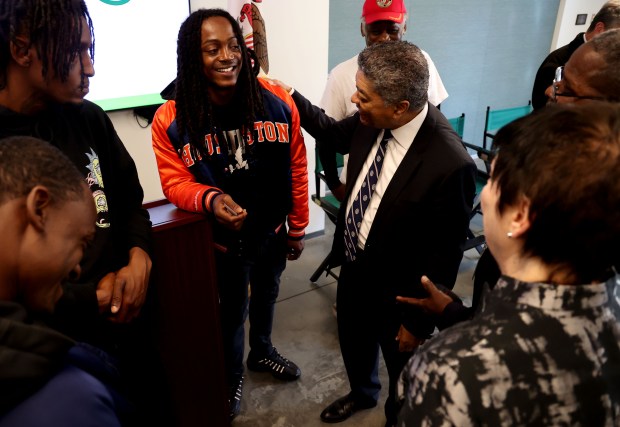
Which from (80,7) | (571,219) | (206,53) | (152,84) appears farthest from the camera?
(152,84)

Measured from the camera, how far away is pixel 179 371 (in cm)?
165

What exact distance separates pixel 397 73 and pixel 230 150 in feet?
2.20

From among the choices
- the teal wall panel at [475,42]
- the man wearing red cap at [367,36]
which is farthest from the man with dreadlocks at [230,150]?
the teal wall panel at [475,42]

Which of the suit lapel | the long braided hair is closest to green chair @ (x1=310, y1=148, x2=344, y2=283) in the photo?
the suit lapel

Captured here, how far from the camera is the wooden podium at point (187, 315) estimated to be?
1455mm

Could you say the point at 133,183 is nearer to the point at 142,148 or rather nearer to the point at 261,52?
the point at 261,52

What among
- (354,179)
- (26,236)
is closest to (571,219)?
(26,236)

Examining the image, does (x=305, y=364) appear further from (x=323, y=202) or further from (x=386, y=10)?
(x=386, y=10)

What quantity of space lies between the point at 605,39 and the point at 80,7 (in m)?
1.31

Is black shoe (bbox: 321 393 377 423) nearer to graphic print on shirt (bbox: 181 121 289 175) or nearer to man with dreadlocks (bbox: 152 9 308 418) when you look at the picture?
man with dreadlocks (bbox: 152 9 308 418)

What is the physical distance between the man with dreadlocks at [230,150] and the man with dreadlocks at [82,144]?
0.34 meters

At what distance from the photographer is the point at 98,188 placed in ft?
3.84

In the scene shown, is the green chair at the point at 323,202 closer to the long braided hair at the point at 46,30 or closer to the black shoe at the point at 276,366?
the black shoe at the point at 276,366

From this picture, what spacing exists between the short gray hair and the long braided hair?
33.2 inches
